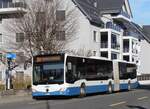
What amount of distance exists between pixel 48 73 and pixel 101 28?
43474mm

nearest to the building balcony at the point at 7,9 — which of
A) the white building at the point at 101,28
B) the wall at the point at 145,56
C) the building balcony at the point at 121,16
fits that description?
the white building at the point at 101,28

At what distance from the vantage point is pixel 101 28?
71.4 m

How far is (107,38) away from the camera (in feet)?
237

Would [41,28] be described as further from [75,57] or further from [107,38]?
[107,38]

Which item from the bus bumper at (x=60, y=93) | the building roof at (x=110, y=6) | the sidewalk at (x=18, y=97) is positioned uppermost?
the building roof at (x=110, y=6)

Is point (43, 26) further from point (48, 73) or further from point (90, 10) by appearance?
point (90, 10)

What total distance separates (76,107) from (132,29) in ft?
221

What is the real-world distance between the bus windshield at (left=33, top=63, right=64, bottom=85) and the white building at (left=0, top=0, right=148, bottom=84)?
77.9 ft

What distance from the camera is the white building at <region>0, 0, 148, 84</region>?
6506 cm

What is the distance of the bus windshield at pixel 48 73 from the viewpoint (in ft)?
93.0

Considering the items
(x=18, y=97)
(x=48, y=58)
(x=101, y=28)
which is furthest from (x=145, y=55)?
(x=48, y=58)

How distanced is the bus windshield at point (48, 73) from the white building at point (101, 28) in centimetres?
2375

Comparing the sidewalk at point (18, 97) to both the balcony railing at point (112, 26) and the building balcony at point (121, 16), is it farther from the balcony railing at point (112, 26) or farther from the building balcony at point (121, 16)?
the building balcony at point (121, 16)

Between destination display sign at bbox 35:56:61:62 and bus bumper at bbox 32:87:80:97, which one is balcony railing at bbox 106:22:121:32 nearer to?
bus bumper at bbox 32:87:80:97
